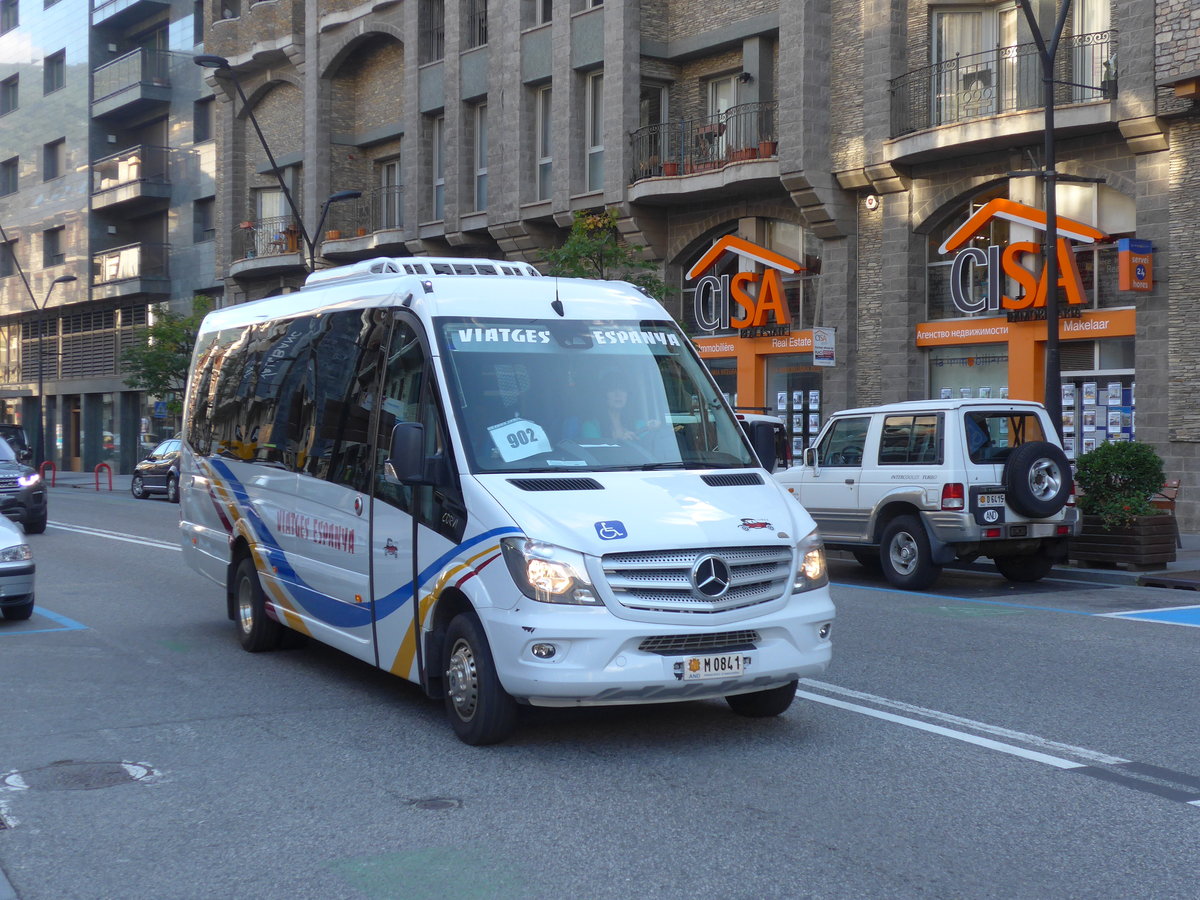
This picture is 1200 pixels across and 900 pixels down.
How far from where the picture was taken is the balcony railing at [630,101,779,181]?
2638 centimetres

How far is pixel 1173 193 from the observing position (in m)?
20.6

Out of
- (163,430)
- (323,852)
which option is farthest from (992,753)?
(163,430)

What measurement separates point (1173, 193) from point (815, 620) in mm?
16315

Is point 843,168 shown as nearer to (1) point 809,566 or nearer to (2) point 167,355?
(1) point 809,566

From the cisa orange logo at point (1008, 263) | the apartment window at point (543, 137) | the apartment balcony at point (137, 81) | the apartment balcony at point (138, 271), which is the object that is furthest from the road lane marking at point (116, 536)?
the apartment balcony at point (137, 81)

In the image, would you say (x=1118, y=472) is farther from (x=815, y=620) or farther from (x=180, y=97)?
(x=180, y=97)

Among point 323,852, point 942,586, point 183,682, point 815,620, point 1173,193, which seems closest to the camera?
point 323,852

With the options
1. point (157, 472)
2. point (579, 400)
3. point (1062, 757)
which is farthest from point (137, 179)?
point (1062, 757)

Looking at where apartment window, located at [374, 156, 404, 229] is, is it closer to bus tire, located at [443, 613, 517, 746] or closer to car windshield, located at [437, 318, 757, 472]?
car windshield, located at [437, 318, 757, 472]

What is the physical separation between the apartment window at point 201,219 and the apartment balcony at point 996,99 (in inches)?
1168

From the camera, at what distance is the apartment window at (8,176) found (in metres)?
61.2

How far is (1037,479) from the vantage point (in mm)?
14000

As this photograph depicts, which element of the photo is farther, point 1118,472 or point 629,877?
point 1118,472

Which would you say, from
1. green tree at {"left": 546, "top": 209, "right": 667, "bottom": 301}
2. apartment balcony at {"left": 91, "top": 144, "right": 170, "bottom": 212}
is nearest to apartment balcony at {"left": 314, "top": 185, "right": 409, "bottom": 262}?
green tree at {"left": 546, "top": 209, "right": 667, "bottom": 301}
